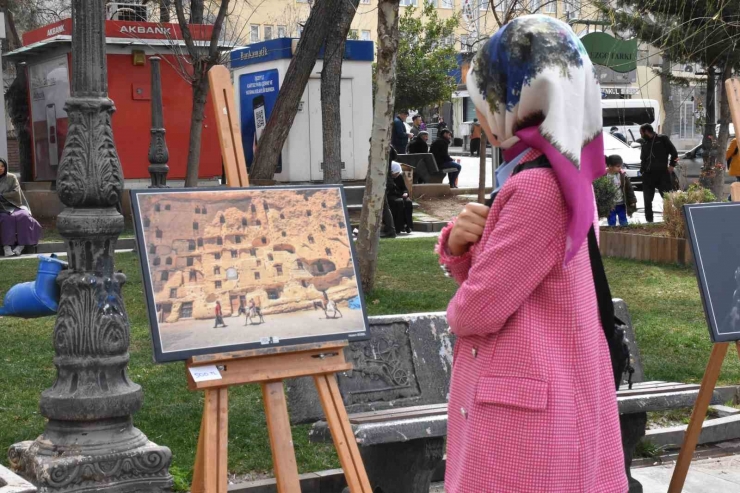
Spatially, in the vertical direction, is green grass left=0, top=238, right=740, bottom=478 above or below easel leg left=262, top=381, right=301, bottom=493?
below

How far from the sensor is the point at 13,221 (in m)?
15.3

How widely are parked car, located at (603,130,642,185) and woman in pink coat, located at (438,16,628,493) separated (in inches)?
1049

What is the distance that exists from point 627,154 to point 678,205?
1678 centimetres

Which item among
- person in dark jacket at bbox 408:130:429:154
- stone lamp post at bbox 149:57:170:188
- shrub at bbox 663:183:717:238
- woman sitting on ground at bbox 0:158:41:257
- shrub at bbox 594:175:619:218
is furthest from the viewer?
person in dark jacket at bbox 408:130:429:154

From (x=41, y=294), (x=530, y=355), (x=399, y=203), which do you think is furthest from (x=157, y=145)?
(x=530, y=355)

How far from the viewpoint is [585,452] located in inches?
119

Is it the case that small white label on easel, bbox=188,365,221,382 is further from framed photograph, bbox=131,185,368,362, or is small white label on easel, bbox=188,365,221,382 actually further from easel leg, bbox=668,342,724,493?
easel leg, bbox=668,342,724,493

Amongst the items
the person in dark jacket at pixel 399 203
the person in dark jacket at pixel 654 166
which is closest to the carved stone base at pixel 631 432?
the person in dark jacket at pixel 399 203

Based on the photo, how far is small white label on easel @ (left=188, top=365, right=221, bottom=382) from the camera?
13.3 feet

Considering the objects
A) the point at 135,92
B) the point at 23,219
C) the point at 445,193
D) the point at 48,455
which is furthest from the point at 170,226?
the point at 445,193

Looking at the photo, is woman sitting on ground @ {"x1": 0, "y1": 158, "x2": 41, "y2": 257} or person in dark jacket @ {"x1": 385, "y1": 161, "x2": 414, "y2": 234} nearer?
woman sitting on ground @ {"x1": 0, "y1": 158, "x2": 41, "y2": 257}

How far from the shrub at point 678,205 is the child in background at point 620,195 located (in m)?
2.15

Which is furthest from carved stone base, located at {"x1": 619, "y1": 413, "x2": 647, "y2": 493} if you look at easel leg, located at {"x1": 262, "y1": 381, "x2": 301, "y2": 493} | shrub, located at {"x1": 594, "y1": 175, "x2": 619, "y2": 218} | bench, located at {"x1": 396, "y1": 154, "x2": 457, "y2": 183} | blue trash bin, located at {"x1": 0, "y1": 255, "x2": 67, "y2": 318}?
bench, located at {"x1": 396, "y1": 154, "x2": 457, "y2": 183}

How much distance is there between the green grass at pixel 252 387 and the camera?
607cm
